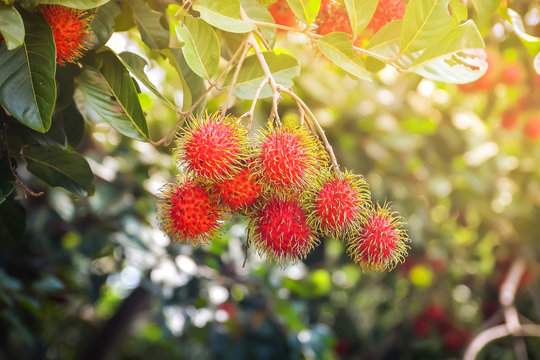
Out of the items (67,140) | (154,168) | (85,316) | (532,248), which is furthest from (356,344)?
(67,140)

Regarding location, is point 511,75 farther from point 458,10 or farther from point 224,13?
point 224,13

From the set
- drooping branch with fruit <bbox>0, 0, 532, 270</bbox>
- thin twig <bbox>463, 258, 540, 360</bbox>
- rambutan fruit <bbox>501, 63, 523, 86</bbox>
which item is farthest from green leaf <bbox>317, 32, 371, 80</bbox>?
rambutan fruit <bbox>501, 63, 523, 86</bbox>

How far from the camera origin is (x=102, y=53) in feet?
3.37

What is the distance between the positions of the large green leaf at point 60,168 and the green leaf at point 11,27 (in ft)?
1.17

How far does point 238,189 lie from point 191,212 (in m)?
0.09

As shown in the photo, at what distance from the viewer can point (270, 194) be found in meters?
0.98

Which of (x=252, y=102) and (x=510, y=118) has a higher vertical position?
(x=252, y=102)

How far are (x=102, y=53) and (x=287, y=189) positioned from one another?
0.43 metres

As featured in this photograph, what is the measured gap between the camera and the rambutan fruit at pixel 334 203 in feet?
3.11

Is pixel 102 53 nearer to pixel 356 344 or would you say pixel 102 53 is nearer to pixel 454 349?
pixel 454 349

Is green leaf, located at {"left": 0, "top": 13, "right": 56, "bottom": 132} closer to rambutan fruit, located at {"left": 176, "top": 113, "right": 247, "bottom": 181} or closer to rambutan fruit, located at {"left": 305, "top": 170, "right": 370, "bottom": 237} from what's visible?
rambutan fruit, located at {"left": 176, "top": 113, "right": 247, "bottom": 181}

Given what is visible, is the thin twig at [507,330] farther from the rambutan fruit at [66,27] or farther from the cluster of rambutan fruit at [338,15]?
the rambutan fruit at [66,27]

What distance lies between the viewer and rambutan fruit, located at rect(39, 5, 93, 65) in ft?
2.99

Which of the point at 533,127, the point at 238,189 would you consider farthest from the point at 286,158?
the point at 533,127
